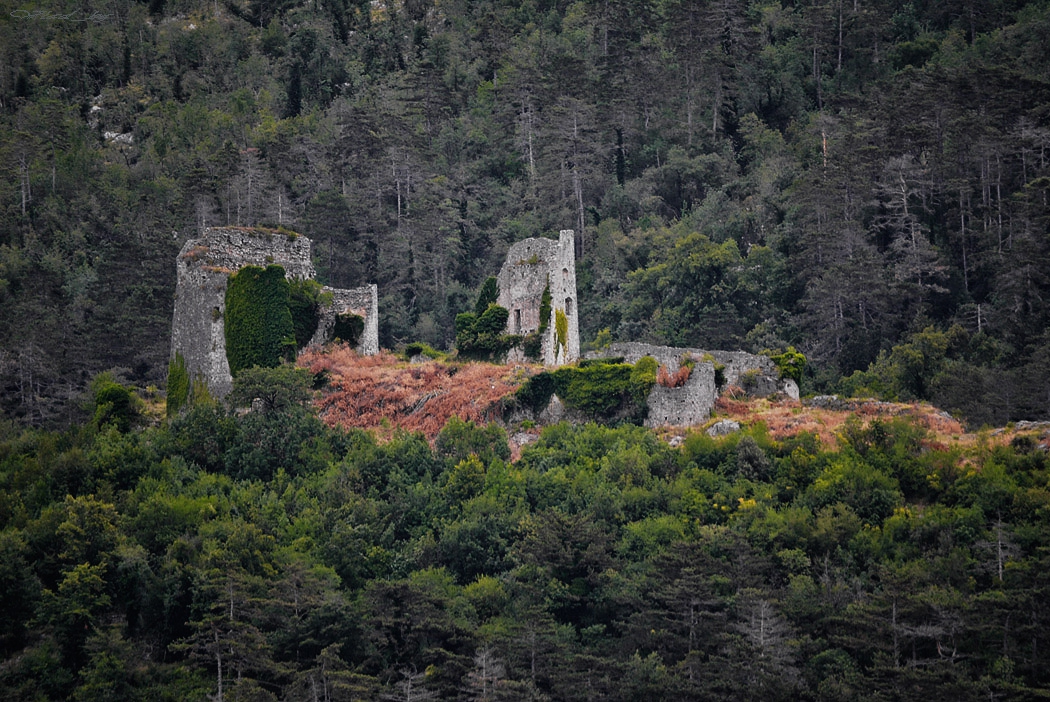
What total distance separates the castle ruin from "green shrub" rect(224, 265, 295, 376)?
25 cm

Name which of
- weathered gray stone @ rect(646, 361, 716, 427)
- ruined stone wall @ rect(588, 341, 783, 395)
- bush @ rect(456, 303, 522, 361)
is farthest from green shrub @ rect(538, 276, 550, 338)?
weathered gray stone @ rect(646, 361, 716, 427)

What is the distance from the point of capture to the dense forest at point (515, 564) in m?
30.4

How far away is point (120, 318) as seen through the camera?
2012 inches

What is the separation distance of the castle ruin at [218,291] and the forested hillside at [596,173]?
10542mm

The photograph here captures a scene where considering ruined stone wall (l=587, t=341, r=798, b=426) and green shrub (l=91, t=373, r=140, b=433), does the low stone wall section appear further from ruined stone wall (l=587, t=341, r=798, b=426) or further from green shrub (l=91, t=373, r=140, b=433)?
green shrub (l=91, t=373, r=140, b=433)

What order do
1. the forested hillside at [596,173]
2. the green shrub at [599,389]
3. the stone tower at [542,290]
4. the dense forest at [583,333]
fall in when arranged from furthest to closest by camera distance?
the forested hillside at [596,173] < the stone tower at [542,290] < the green shrub at [599,389] < the dense forest at [583,333]

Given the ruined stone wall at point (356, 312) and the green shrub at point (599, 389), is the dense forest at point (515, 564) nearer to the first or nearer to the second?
the green shrub at point (599, 389)

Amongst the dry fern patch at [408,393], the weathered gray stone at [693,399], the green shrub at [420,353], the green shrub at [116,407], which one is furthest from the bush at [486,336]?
the green shrub at [116,407]

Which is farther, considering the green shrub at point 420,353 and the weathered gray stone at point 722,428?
the green shrub at point 420,353

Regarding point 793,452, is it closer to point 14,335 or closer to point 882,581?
point 882,581

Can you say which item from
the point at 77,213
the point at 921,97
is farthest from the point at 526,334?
the point at 77,213

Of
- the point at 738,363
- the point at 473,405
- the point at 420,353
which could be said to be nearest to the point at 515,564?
the point at 473,405

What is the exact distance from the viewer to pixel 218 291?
128ft

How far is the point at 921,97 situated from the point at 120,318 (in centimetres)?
2967
